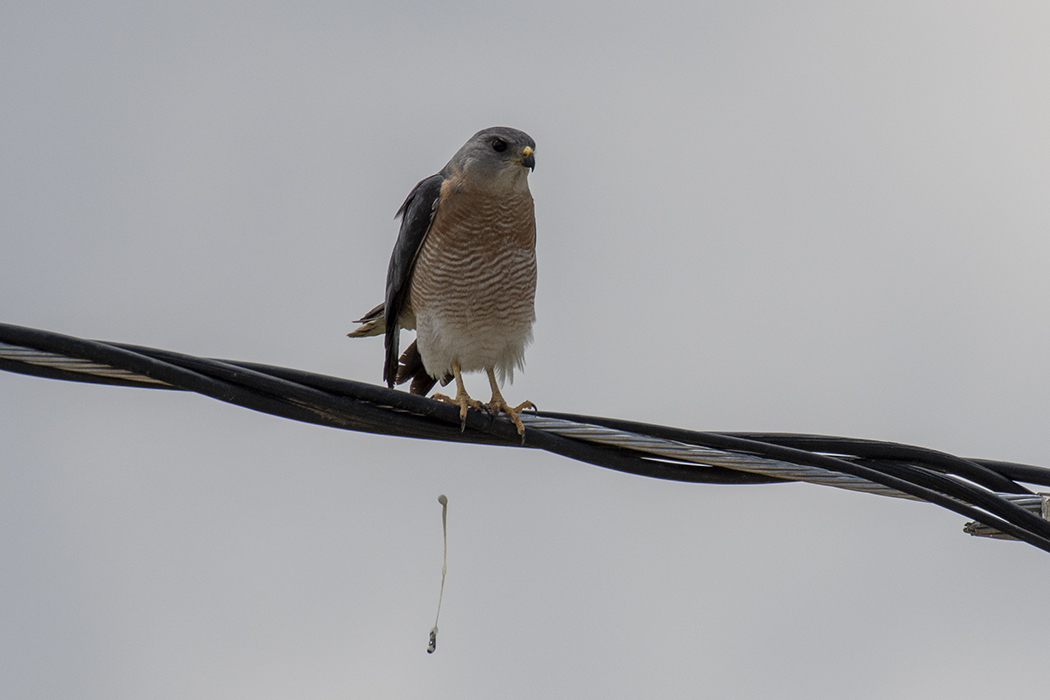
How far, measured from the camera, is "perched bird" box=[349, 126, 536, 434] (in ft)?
19.5

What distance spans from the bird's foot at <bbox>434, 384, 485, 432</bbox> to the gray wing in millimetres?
1097

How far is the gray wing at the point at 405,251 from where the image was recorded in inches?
243

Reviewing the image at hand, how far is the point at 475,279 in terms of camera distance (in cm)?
594

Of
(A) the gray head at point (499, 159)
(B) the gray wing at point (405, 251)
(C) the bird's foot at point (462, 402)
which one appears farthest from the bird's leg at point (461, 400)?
(A) the gray head at point (499, 159)

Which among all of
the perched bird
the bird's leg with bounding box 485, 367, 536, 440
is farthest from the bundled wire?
the perched bird

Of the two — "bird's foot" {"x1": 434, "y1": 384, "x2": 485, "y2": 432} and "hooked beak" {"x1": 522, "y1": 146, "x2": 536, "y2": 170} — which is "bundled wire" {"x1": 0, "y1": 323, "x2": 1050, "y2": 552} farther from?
"hooked beak" {"x1": 522, "y1": 146, "x2": 536, "y2": 170}

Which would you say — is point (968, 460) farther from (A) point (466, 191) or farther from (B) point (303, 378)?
(A) point (466, 191)

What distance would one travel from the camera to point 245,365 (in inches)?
138

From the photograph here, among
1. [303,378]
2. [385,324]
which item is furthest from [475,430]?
[385,324]

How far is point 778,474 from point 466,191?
2.81m

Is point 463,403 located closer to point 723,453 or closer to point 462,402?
point 462,402

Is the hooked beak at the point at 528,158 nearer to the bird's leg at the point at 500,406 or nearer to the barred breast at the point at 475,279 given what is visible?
the barred breast at the point at 475,279

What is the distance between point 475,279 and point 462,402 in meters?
1.40

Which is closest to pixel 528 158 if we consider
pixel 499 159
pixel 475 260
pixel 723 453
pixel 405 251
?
pixel 499 159
